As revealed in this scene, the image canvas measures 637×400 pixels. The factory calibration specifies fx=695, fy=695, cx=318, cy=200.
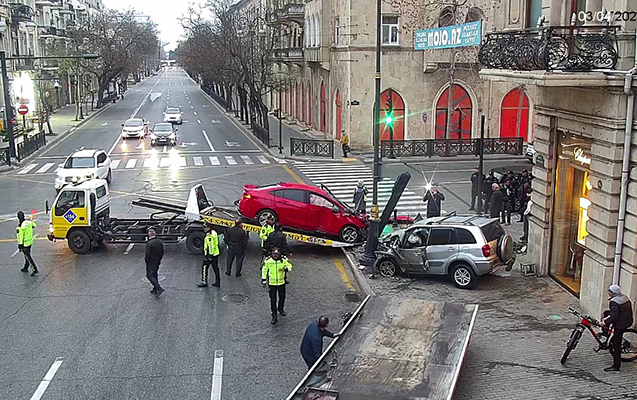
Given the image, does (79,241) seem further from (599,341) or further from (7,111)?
(7,111)

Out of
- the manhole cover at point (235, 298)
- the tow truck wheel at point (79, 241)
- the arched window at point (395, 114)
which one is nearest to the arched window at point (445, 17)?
the arched window at point (395, 114)

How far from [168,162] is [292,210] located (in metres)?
20.2

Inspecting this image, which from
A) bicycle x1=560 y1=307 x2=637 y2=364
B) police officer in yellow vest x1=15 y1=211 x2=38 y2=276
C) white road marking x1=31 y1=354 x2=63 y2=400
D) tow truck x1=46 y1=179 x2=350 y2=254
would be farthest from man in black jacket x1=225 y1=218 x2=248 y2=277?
bicycle x1=560 y1=307 x2=637 y2=364

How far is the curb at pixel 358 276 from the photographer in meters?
16.1

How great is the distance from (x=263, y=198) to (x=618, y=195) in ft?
32.7

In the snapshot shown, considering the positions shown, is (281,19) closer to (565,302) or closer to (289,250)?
(289,250)

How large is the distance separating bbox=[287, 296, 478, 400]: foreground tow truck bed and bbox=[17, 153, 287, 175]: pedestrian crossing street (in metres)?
26.7

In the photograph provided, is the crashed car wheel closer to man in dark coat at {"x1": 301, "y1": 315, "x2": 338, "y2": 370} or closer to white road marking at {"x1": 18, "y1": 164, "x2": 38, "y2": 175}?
man in dark coat at {"x1": 301, "y1": 315, "x2": 338, "y2": 370}

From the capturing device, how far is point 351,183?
31.8 m

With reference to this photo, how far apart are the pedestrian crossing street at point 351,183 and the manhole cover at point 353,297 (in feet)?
29.9

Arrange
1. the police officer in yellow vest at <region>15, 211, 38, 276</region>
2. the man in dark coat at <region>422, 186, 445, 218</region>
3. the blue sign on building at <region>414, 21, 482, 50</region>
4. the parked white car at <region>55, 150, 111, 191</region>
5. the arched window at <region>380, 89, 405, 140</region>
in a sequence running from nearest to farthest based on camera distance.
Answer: the police officer in yellow vest at <region>15, 211, 38, 276</region> → the blue sign on building at <region>414, 21, 482, 50</region> → the man in dark coat at <region>422, 186, 445, 218</region> → the parked white car at <region>55, 150, 111, 191</region> → the arched window at <region>380, 89, 405, 140</region>

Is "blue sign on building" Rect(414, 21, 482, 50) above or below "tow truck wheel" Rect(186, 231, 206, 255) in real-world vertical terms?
above

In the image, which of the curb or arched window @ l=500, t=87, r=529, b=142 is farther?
arched window @ l=500, t=87, r=529, b=142

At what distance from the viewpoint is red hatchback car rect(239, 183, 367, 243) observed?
1977 centimetres
